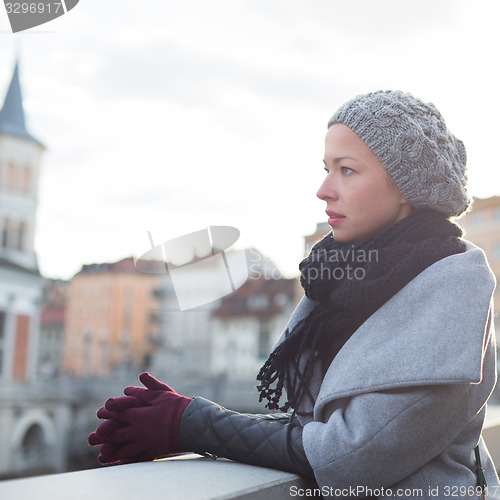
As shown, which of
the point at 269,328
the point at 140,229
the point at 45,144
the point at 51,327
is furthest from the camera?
the point at 51,327

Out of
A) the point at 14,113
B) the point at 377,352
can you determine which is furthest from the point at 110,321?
the point at 377,352

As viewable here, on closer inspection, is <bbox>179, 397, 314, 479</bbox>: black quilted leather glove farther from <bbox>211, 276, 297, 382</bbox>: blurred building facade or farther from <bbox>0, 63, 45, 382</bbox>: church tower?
<bbox>211, 276, 297, 382</bbox>: blurred building facade

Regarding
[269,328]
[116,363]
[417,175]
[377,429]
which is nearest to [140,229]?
[417,175]

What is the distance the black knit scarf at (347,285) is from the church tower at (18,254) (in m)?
20.8

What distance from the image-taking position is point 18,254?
73.8 ft

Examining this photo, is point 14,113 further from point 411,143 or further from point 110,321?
point 110,321

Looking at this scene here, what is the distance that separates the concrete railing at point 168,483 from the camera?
1.02 metres

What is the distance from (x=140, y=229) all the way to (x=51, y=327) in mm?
53587

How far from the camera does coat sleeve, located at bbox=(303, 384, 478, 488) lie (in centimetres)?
113

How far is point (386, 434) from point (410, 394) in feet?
0.25

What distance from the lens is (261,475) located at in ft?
4.00

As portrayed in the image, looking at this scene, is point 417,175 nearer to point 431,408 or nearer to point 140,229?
point 431,408

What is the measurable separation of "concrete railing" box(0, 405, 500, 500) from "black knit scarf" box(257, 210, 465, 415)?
158 mm

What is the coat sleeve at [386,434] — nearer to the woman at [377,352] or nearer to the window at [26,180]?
the woman at [377,352]
